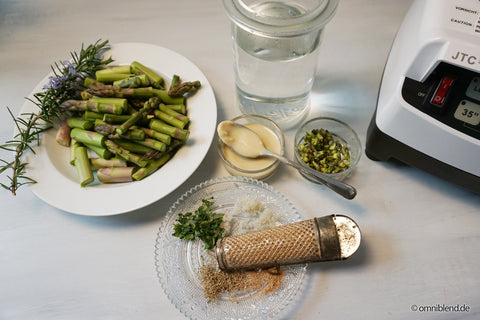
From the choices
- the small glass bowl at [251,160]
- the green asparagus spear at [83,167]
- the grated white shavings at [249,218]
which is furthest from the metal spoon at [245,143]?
the green asparagus spear at [83,167]

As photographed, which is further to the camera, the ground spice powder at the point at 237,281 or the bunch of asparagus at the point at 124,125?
the bunch of asparagus at the point at 124,125

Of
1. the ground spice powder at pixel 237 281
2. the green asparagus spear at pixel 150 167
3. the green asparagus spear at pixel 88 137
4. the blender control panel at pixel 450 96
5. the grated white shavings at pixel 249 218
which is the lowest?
the ground spice powder at pixel 237 281

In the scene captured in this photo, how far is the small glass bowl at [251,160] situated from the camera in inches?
38.1

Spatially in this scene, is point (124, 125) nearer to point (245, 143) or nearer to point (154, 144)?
point (154, 144)

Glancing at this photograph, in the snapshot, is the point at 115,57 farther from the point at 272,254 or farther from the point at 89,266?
the point at 272,254

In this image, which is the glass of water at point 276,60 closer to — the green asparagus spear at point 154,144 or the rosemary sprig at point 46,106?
the green asparagus spear at point 154,144

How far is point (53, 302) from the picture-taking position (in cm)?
89

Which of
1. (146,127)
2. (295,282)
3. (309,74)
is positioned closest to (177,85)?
(146,127)

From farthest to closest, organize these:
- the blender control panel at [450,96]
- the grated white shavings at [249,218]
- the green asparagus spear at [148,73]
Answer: the green asparagus spear at [148,73]
the grated white shavings at [249,218]
the blender control panel at [450,96]

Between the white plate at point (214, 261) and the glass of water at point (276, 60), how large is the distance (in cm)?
27

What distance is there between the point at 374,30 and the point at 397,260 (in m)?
0.79

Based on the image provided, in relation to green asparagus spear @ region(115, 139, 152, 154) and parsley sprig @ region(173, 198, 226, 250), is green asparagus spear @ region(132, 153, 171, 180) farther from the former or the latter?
parsley sprig @ region(173, 198, 226, 250)

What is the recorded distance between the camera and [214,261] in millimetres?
897

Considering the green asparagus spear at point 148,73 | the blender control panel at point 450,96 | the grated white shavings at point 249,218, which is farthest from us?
the green asparagus spear at point 148,73
